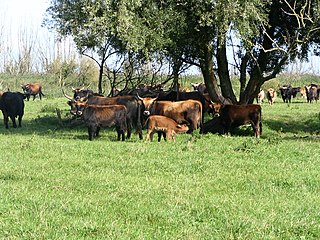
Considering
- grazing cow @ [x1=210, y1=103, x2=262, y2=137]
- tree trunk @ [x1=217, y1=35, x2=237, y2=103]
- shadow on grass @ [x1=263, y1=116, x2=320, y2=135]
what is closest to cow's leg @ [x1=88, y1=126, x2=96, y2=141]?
grazing cow @ [x1=210, y1=103, x2=262, y2=137]

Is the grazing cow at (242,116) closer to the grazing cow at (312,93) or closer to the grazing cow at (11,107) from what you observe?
the grazing cow at (11,107)

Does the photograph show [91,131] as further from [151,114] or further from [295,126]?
[295,126]

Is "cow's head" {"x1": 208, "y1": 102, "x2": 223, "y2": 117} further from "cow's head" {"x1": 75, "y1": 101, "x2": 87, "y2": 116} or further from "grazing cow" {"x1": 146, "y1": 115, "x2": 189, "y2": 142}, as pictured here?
"cow's head" {"x1": 75, "y1": 101, "x2": 87, "y2": 116}

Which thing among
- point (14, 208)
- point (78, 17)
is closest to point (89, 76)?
point (78, 17)

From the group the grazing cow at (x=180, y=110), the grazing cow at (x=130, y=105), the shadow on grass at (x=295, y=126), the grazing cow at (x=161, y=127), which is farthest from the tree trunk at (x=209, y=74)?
the grazing cow at (x=161, y=127)

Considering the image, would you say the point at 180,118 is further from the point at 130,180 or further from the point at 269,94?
the point at 269,94

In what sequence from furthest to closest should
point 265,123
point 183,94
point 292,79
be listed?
point 292,79 → point 183,94 → point 265,123

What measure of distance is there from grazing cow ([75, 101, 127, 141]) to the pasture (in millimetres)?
2113

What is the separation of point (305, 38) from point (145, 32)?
5.24m

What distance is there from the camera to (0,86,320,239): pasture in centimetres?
641

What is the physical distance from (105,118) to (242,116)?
16.1ft

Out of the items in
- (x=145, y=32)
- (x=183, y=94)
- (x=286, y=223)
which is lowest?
(x=286, y=223)

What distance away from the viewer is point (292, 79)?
217 feet

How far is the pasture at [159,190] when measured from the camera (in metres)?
6.41
